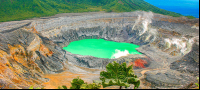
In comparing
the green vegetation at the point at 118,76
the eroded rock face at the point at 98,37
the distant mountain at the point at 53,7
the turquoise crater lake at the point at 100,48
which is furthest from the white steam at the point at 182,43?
the distant mountain at the point at 53,7

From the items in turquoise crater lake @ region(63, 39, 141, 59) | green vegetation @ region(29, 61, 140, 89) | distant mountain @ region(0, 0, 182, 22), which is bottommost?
green vegetation @ region(29, 61, 140, 89)

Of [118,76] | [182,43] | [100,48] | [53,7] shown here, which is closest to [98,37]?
[100,48]

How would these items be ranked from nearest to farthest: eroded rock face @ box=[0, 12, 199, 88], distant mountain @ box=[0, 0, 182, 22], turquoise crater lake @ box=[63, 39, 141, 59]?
1. eroded rock face @ box=[0, 12, 199, 88]
2. turquoise crater lake @ box=[63, 39, 141, 59]
3. distant mountain @ box=[0, 0, 182, 22]

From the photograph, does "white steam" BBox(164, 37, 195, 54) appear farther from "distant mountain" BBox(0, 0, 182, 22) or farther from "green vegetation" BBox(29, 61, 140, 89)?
"distant mountain" BBox(0, 0, 182, 22)

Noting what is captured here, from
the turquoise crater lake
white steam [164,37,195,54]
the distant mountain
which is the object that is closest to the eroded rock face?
white steam [164,37,195,54]

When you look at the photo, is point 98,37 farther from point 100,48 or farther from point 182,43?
point 182,43

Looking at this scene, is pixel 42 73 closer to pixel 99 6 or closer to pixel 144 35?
pixel 144 35

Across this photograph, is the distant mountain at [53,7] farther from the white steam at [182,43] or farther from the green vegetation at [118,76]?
the green vegetation at [118,76]
